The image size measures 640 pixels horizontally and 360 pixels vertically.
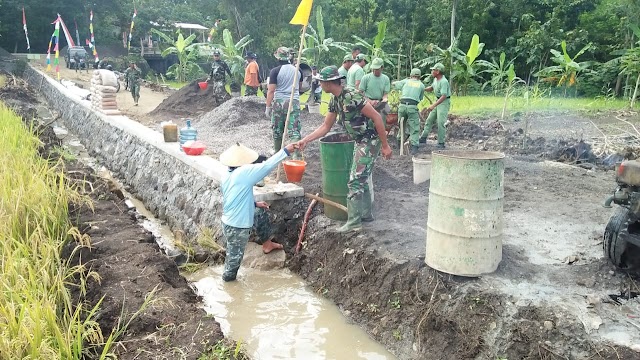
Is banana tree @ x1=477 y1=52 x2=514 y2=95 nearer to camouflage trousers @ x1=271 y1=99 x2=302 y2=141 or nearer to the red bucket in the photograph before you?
camouflage trousers @ x1=271 y1=99 x2=302 y2=141

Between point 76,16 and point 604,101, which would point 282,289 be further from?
point 76,16

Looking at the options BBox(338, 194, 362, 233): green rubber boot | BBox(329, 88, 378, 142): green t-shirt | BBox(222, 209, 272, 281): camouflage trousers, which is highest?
BBox(329, 88, 378, 142): green t-shirt

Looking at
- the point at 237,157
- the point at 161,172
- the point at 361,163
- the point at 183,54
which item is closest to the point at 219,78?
the point at 161,172

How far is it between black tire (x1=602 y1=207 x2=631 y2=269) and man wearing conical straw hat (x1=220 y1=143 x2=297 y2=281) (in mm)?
2853

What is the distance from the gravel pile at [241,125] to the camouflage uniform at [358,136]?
4.49 meters

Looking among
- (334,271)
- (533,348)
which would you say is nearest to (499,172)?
(533,348)

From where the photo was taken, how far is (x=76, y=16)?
34344 mm

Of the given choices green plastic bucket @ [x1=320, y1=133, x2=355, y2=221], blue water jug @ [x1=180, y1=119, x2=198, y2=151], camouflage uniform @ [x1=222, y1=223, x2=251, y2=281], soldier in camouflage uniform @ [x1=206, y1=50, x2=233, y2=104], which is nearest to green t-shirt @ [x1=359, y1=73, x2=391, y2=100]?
blue water jug @ [x1=180, y1=119, x2=198, y2=151]

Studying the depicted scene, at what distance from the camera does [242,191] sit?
17.1ft

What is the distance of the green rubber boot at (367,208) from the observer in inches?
224

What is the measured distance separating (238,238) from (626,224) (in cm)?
348

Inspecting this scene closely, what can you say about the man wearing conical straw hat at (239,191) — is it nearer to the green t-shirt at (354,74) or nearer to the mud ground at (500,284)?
the mud ground at (500,284)

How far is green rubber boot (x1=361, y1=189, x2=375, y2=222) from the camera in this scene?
5695 millimetres

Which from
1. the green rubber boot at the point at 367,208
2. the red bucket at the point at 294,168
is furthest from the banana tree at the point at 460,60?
the green rubber boot at the point at 367,208
